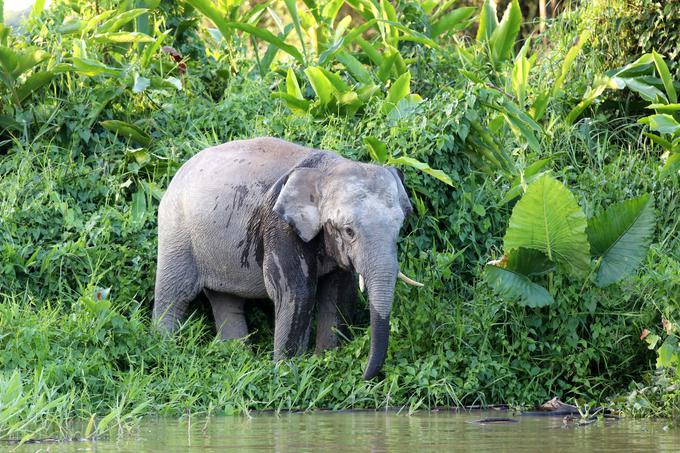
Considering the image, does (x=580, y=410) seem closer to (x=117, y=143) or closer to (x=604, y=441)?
(x=604, y=441)

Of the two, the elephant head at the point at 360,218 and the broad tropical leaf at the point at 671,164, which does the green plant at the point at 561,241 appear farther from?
the broad tropical leaf at the point at 671,164

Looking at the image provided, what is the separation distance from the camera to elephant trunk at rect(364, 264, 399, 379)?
23.0 feet

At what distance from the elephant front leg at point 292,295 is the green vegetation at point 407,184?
22 cm

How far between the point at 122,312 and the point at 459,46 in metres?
3.88

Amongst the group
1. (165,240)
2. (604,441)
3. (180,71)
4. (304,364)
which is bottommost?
(604,441)

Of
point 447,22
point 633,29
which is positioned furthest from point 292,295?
point 633,29

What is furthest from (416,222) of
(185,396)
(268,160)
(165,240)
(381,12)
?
(381,12)

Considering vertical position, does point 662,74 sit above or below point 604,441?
above

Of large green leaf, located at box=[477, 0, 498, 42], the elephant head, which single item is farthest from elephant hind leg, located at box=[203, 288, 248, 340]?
large green leaf, located at box=[477, 0, 498, 42]

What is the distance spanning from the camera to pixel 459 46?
419 inches

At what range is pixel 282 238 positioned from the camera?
7824mm

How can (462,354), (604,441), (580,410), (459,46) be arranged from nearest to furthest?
(604,441), (580,410), (462,354), (459,46)

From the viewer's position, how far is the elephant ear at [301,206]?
763cm

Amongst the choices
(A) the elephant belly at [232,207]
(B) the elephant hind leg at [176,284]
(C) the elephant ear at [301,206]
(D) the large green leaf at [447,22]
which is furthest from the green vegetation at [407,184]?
(C) the elephant ear at [301,206]
